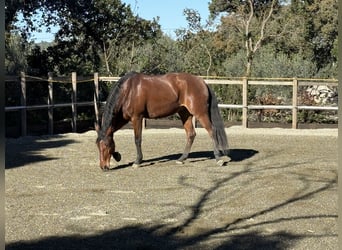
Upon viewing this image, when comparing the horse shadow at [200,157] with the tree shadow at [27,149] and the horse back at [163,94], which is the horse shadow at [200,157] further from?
the tree shadow at [27,149]

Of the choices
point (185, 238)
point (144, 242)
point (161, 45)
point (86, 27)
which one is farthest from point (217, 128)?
point (161, 45)

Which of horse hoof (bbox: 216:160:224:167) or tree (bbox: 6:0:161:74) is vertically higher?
tree (bbox: 6:0:161:74)

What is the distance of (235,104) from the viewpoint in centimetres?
1483

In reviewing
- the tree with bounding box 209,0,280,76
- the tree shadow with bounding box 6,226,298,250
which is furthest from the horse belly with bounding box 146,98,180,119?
the tree with bounding box 209,0,280,76

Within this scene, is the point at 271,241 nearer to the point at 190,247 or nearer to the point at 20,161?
the point at 190,247

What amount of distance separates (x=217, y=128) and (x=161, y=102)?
3.09 ft

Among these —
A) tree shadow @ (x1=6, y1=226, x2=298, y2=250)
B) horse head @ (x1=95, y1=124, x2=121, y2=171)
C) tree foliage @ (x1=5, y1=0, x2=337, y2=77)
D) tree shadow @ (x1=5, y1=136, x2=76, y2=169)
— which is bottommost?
tree shadow @ (x1=5, y1=136, x2=76, y2=169)

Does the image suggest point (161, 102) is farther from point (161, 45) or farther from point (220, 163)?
point (161, 45)

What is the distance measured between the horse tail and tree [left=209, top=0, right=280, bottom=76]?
11.9 metres

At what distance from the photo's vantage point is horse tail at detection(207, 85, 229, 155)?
27.2ft

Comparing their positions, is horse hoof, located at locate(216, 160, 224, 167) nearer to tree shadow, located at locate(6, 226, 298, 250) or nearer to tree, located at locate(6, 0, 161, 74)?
tree shadow, located at locate(6, 226, 298, 250)

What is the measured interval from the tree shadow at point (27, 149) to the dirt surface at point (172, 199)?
24 millimetres

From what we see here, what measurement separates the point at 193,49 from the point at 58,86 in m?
8.28

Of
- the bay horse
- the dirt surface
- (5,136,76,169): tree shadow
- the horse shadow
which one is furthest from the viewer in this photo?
(5,136,76,169): tree shadow
